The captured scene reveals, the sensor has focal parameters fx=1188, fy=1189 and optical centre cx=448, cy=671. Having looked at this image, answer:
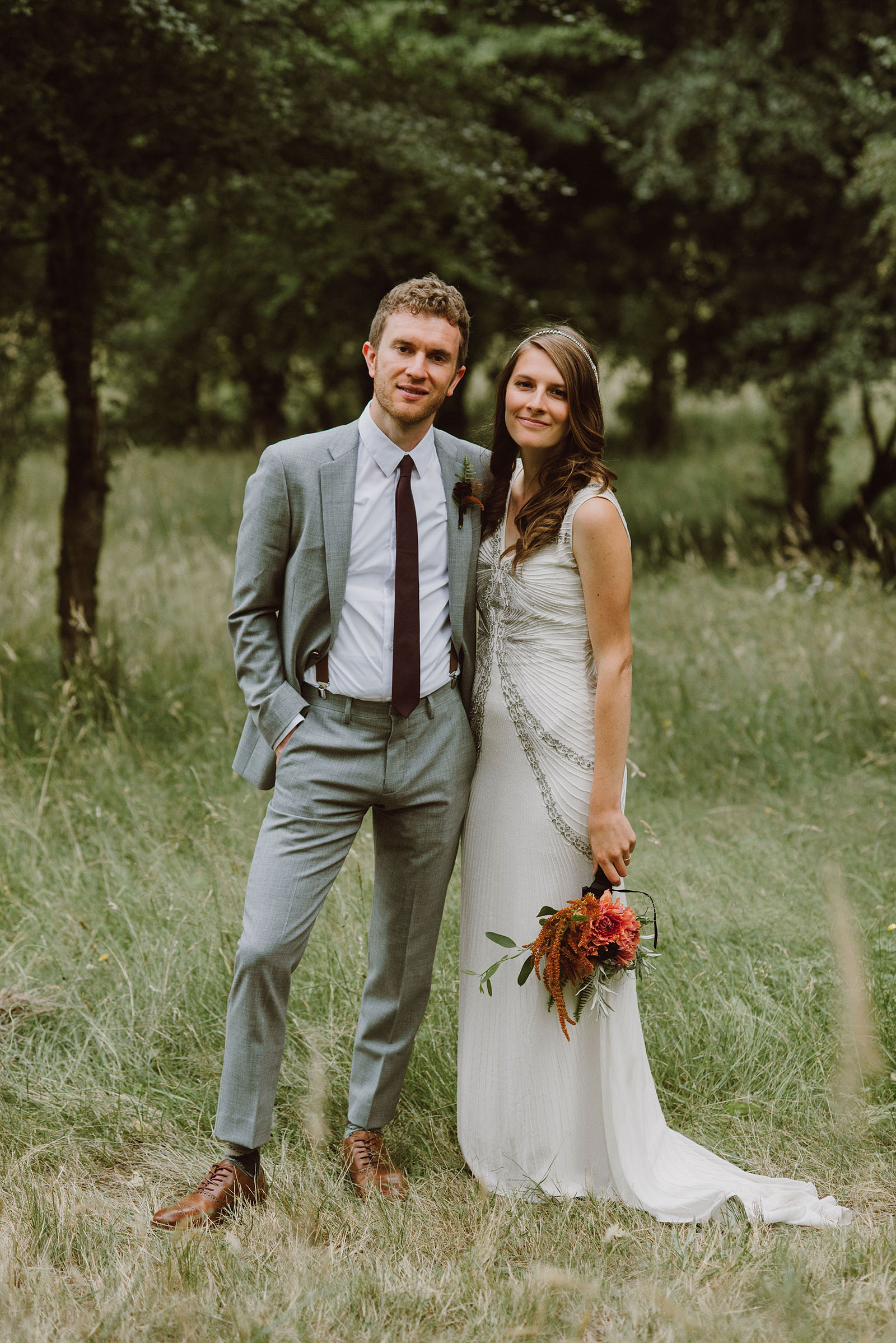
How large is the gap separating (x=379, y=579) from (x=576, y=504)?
1.74 feet

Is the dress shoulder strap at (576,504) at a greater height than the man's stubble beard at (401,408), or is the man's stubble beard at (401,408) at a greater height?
the man's stubble beard at (401,408)

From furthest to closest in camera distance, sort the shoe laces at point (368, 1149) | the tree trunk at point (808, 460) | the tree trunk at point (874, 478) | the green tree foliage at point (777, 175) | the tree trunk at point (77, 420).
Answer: the tree trunk at point (808, 460), the tree trunk at point (874, 478), the green tree foliage at point (777, 175), the tree trunk at point (77, 420), the shoe laces at point (368, 1149)

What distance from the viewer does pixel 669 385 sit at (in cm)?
1541

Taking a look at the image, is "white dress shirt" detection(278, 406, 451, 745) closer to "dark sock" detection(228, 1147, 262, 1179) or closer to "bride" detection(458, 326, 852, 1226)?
"bride" detection(458, 326, 852, 1226)

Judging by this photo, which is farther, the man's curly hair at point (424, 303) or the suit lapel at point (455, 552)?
the suit lapel at point (455, 552)

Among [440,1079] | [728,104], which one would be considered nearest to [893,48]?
[728,104]

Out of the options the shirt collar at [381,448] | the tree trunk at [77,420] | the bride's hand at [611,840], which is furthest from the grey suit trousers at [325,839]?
the tree trunk at [77,420]

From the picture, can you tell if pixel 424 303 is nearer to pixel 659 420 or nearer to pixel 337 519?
pixel 337 519

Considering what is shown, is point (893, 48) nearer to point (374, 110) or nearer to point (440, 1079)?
point (374, 110)

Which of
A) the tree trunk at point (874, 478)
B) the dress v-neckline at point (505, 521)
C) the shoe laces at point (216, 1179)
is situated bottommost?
the shoe laces at point (216, 1179)

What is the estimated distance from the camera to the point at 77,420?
6.43m

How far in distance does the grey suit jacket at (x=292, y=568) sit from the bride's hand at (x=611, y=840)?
636 millimetres

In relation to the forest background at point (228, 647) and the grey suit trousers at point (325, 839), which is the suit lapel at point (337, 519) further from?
the forest background at point (228, 647)

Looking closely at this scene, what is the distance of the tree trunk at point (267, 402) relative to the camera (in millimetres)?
13398
